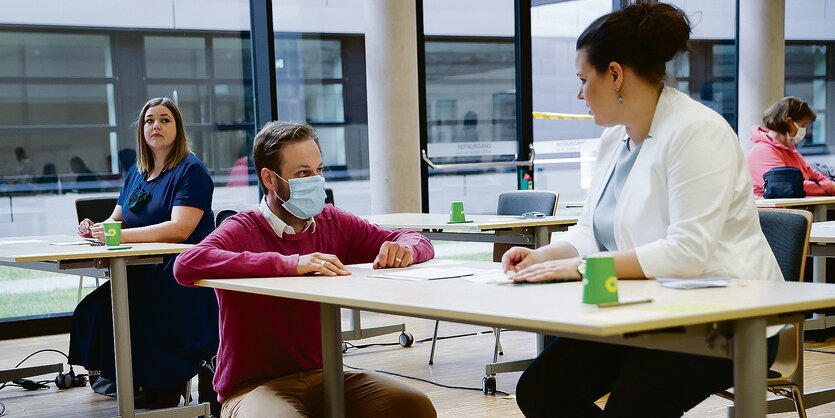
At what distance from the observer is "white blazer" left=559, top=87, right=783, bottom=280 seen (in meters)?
1.95

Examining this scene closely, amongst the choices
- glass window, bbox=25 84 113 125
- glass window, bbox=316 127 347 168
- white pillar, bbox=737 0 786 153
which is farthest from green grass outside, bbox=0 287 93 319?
white pillar, bbox=737 0 786 153

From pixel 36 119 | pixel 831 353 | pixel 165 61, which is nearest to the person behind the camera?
pixel 831 353

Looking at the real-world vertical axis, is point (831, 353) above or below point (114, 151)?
below

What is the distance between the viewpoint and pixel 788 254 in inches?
99.8

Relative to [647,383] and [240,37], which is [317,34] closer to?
[240,37]

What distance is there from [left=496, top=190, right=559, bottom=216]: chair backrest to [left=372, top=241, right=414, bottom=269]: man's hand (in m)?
2.48

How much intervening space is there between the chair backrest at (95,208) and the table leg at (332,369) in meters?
3.06

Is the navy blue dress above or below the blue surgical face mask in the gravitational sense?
below

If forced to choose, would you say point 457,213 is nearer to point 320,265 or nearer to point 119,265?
point 119,265

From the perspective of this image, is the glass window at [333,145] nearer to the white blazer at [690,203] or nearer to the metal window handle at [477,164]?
the metal window handle at [477,164]

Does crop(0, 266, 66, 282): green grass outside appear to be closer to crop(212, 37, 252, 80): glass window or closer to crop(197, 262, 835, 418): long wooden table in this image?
crop(212, 37, 252, 80): glass window

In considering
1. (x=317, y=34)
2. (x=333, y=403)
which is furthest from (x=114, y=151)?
(x=333, y=403)

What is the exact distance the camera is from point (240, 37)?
665cm

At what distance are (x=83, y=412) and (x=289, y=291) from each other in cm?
244
